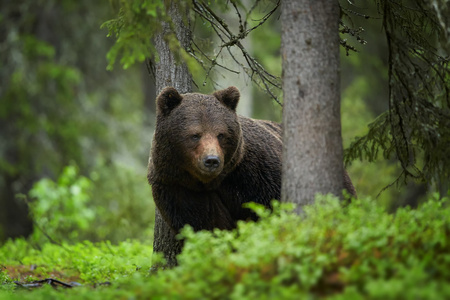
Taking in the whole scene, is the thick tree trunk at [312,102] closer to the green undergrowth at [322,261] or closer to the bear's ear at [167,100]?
the green undergrowth at [322,261]

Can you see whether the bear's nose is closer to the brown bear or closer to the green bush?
the brown bear

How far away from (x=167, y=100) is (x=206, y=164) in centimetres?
93

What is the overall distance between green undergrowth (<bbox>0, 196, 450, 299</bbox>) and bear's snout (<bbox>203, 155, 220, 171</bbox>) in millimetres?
1152

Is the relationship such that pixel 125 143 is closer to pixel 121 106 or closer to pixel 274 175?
pixel 121 106

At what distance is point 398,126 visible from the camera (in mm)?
5645

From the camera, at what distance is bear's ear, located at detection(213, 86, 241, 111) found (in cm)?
604

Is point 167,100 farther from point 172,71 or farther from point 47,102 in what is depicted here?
point 47,102

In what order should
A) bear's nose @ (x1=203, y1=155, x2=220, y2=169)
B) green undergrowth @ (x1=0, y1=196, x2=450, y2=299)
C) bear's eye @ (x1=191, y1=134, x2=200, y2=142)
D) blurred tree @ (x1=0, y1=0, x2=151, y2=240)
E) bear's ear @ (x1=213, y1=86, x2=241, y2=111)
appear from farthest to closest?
1. blurred tree @ (x1=0, y1=0, x2=151, y2=240)
2. bear's ear @ (x1=213, y1=86, x2=241, y2=111)
3. bear's eye @ (x1=191, y1=134, x2=200, y2=142)
4. bear's nose @ (x1=203, y1=155, x2=220, y2=169)
5. green undergrowth @ (x1=0, y1=196, x2=450, y2=299)

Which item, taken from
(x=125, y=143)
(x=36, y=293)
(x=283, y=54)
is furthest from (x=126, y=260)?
(x=125, y=143)

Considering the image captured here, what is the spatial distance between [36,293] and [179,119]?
2416mm

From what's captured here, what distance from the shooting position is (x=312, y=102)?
4652 mm

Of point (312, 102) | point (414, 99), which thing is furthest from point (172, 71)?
point (414, 99)

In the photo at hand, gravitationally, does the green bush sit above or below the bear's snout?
above

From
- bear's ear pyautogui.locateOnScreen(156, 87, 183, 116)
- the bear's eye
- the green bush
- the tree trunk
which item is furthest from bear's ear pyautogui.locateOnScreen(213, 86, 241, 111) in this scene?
the green bush
